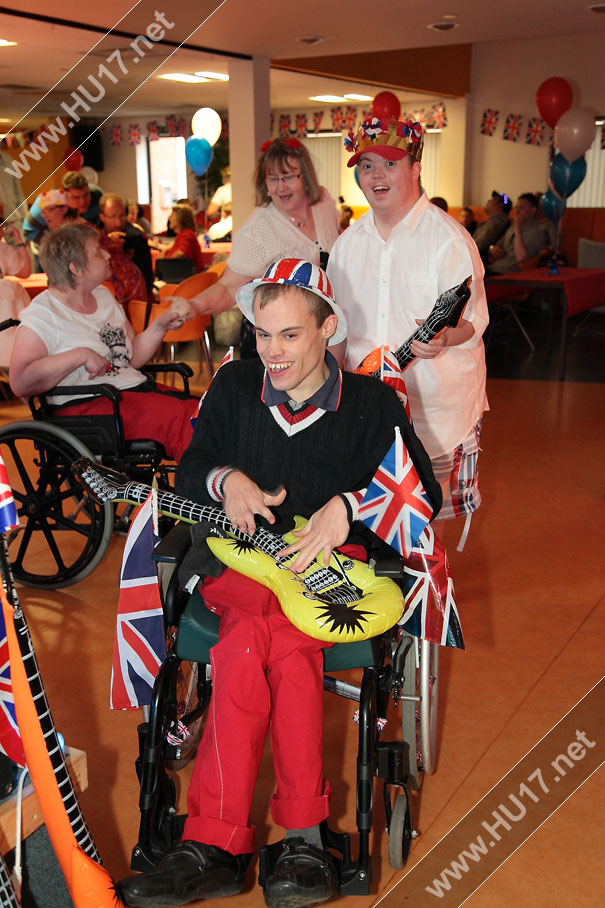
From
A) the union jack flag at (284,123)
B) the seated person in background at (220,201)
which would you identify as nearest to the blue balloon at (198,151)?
the seated person in background at (220,201)

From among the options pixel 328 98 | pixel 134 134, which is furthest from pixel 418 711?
pixel 134 134

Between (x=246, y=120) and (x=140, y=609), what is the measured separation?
19.8 ft

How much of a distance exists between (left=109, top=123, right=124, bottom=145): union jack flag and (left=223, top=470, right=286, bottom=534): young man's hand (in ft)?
55.6

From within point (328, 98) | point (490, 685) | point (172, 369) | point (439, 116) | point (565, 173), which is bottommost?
point (490, 685)

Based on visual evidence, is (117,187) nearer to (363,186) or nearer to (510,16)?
(510,16)

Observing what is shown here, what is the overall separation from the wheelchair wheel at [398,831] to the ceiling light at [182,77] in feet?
28.5

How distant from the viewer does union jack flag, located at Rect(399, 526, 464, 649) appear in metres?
1.82

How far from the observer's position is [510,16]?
20.1 feet

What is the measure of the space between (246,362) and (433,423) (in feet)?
2.05

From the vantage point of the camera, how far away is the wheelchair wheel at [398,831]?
1788 mm

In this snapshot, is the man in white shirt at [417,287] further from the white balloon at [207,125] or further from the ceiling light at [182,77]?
the white balloon at [207,125]

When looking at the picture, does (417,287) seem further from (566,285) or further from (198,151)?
(198,151)

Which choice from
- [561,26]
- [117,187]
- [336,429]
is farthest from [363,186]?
[117,187]

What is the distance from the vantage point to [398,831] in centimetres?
179
